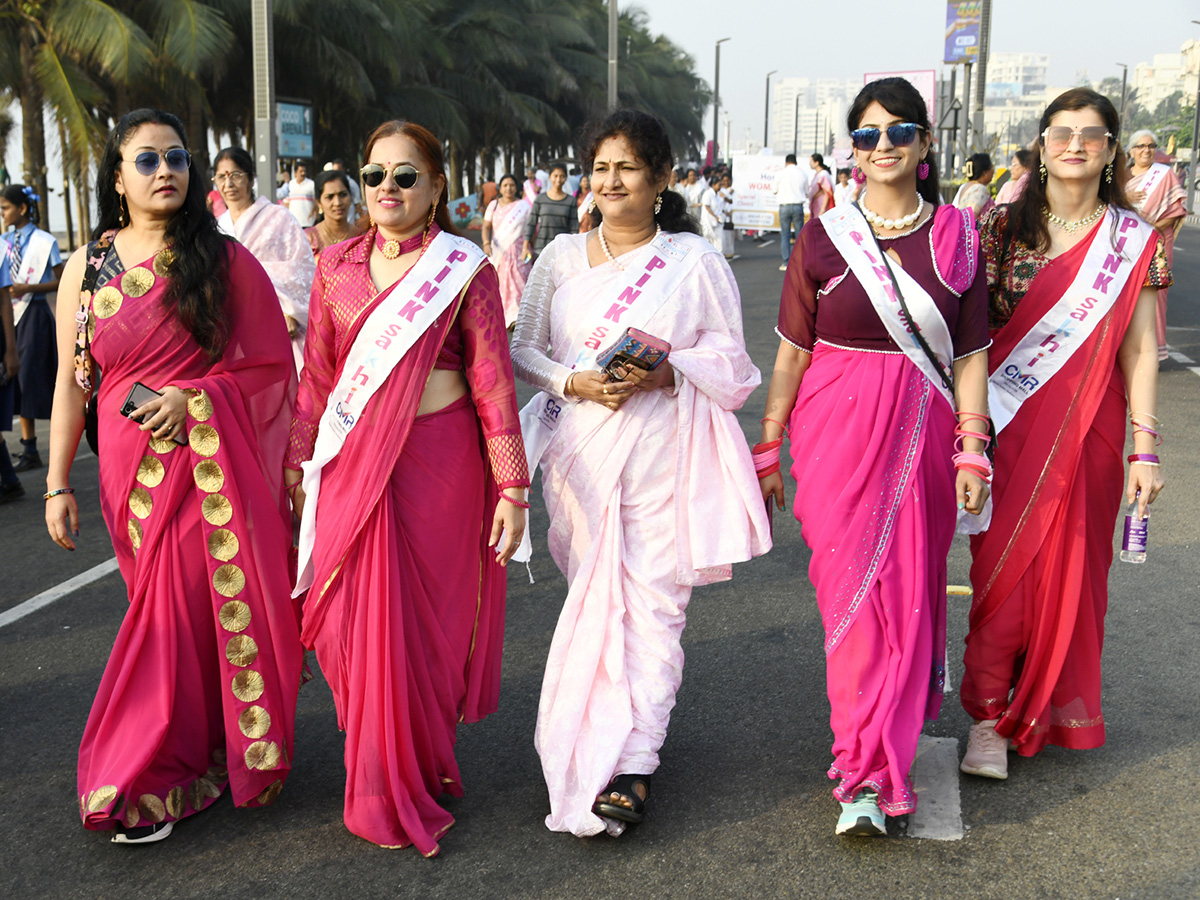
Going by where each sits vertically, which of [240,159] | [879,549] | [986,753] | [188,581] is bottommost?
[986,753]

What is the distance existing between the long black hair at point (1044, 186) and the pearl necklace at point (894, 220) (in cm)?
37

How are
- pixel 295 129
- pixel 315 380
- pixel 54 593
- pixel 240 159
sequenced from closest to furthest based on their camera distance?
1. pixel 315 380
2. pixel 54 593
3. pixel 240 159
4. pixel 295 129

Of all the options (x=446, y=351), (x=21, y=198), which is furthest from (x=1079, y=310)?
(x=21, y=198)

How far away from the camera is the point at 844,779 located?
3.04 m

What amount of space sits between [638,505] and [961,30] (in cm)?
2930

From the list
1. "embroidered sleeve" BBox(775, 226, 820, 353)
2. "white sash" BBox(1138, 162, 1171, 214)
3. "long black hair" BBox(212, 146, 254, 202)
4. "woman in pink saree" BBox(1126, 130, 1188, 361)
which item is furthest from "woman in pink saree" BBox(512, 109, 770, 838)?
"white sash" BBox(1138, 162, 1171, 214)

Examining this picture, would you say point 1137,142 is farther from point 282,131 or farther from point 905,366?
point 282,131

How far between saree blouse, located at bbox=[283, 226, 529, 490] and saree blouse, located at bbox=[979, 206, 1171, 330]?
4.44 ft

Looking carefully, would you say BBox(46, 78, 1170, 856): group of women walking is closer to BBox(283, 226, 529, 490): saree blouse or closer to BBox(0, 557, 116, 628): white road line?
BBox(283, 226, 529, 490): saree blouse

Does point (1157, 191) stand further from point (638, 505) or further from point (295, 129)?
point (295, 129)

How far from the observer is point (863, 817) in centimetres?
297

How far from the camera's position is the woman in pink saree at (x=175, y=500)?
10.2 ft

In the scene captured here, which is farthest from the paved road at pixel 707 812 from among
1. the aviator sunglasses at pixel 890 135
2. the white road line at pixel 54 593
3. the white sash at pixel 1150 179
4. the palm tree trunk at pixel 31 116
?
the palm tree trunk at pixel 31 116

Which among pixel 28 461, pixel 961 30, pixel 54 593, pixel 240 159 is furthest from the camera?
pixel 961 30
